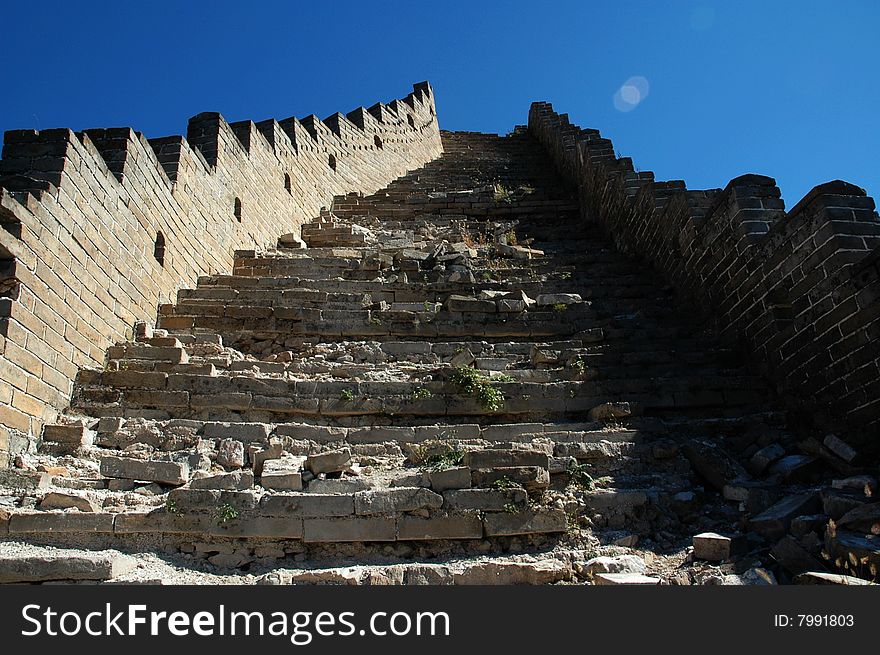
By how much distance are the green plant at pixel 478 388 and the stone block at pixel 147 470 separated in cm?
243

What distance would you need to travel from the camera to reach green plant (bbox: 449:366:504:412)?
242 inches

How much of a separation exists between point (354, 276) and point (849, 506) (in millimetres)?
6077

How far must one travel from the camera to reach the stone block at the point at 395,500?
458 centimetres

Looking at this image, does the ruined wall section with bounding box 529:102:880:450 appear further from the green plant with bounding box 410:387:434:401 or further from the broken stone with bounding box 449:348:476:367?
the green plant with bounding box 410:387:434:401

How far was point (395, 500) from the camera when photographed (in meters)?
4.62

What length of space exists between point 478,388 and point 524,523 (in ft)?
6.04

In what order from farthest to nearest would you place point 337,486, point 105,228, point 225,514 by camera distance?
1. point 105,228
2. point 337,486
3. point 225,514

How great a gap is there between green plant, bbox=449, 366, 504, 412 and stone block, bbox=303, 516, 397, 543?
1.87 metres

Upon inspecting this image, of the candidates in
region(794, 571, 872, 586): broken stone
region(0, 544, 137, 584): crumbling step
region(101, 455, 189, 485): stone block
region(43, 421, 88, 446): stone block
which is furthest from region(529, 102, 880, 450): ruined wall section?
region(43, 421, 88, 446): stone block

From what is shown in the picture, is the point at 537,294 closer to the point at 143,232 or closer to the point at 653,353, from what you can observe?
the point at 653,353

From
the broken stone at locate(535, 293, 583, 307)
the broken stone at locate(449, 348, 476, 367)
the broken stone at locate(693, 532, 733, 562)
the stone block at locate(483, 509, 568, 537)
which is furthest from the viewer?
the broken stone at locate(535, 293, 583, 307)

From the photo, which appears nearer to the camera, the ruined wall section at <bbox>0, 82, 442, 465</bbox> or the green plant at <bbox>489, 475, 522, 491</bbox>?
the green plant at <bbox>489, 475, 522, 491</bbox>

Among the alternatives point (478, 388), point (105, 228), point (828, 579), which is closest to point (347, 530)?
point (478, 388)

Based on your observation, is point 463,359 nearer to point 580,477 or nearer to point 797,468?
point 580,477
